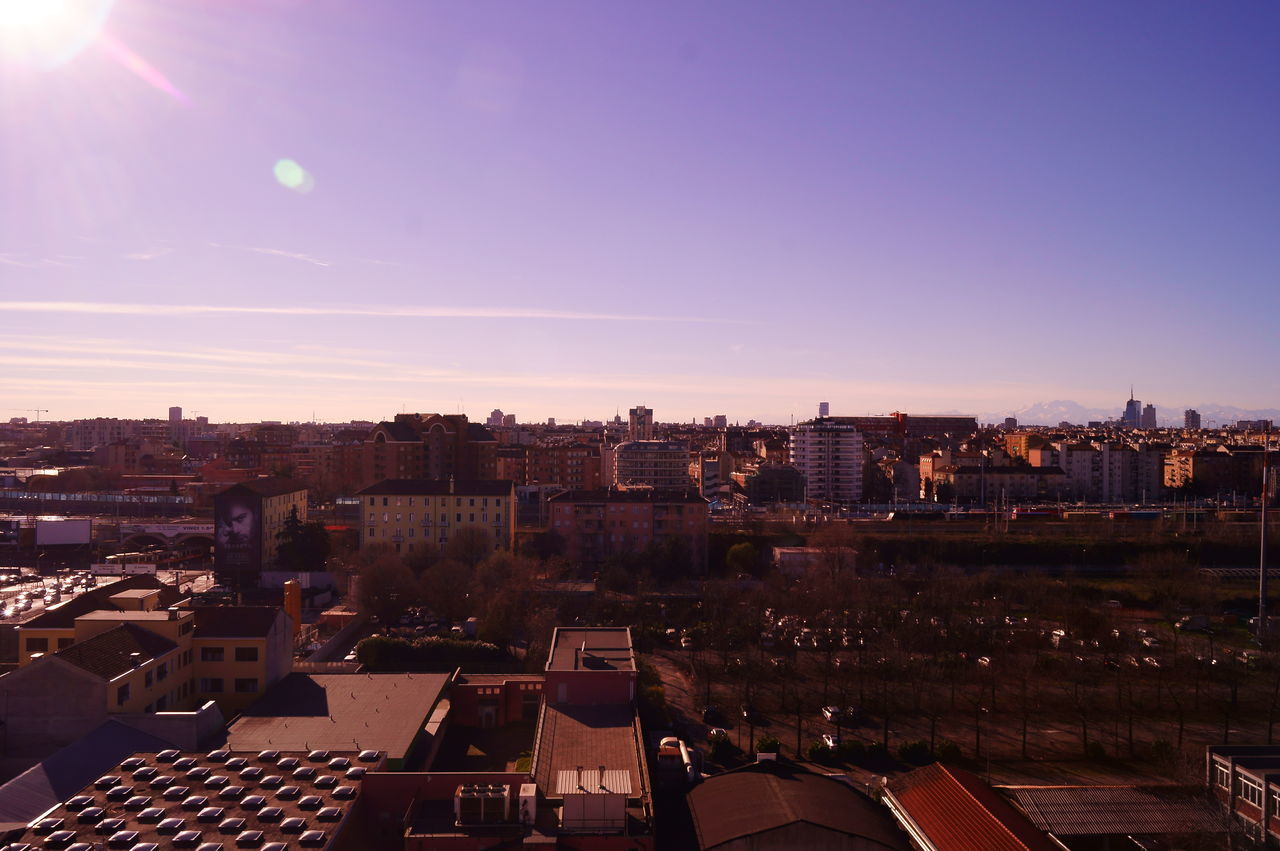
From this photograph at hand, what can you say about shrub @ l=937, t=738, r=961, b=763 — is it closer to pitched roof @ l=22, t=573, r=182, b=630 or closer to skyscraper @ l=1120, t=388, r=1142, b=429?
pitched roof @ l=22, t=573, r=182, b=630

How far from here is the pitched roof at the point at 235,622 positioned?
10117 mm

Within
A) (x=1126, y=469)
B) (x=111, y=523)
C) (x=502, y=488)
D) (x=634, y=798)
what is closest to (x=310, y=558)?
(x=502, y=488)

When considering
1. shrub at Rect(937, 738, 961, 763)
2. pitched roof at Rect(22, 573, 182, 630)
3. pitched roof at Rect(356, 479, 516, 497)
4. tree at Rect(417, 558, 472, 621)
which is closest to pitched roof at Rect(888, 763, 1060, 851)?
shrub at Rect(937, 738, 961, 763)

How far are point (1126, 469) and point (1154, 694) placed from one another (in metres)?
24.6

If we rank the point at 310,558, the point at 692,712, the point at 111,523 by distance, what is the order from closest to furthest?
the point at 692,712 → the point at 310,558 → the point at 111,523

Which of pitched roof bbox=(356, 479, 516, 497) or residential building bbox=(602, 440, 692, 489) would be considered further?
residential building bbox=(602, 440, 692, 489)

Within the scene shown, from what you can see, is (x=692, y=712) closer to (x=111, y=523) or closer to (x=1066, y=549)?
(x=1066, y=549)

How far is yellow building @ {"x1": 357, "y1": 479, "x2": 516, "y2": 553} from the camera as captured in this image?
63.1 feet

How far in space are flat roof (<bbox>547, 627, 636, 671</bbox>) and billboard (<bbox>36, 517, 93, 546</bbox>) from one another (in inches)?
610

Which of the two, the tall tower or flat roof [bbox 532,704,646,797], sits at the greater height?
the tall tower

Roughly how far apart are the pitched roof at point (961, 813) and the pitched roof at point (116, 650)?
726cm

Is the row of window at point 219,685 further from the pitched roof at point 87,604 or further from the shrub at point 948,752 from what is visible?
the shrub at point 948,752

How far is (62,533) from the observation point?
69.1 feet

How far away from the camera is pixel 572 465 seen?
31656 millimetres
